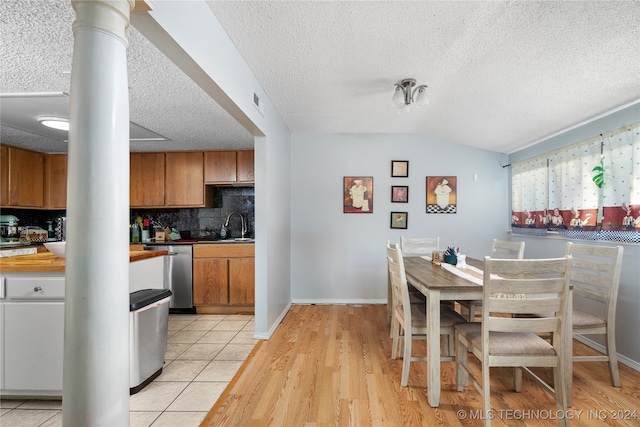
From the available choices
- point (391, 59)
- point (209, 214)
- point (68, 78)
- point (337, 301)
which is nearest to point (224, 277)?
point (209, 214)

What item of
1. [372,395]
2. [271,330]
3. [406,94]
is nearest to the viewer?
[372,395]

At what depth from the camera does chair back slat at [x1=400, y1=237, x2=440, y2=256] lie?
345 cm

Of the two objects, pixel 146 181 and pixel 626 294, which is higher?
pixel 146 181

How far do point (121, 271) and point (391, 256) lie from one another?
6.10ft

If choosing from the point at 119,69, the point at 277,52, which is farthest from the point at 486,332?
the point at 277,52

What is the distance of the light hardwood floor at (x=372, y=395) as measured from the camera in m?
1.80

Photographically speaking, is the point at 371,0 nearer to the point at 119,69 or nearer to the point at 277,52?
the point at 277,52

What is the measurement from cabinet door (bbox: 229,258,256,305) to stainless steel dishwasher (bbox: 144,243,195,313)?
516 millimetres

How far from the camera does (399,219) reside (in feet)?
13.8

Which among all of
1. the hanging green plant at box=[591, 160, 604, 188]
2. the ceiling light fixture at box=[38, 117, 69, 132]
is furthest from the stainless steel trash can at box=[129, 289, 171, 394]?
the hanging green plant at box=[591, 160, 604, 188]

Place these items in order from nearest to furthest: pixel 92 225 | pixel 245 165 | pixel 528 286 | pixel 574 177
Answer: pixel 92 225 → pixel 528 286 → pixel 574 177 → pixel 245 165

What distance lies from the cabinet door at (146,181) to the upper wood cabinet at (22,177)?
3.92ft

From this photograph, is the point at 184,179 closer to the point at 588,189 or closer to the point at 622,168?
the point at 588,189

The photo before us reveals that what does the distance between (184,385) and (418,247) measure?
2582 mm
